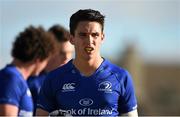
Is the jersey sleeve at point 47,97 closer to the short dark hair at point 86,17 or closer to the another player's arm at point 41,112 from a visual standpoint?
the another player's arm at point 41,112

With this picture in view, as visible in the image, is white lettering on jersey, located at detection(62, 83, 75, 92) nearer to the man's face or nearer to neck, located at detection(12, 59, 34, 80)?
the man's face

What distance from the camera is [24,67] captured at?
27.9 ft

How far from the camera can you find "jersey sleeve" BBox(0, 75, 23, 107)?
26.0 feet

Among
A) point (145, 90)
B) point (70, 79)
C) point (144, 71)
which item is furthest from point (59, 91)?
point (144, 71)

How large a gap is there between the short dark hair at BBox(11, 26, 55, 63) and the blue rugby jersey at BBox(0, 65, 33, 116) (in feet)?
1.05

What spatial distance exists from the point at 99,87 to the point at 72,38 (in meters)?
0.49

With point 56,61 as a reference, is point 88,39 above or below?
above

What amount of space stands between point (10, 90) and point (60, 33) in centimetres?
229

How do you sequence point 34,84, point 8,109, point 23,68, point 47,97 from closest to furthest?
1. point 47,97
2. point 8,109
3. point 23,68
4. point 34,84

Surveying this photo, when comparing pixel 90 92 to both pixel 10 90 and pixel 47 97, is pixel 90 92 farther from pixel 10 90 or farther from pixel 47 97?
pixel 10 90

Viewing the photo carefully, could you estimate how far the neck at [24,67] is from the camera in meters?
8.41

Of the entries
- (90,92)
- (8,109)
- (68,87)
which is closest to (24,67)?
(8,109)

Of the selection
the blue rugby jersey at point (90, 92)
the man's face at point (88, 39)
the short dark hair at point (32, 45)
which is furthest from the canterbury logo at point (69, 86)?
the short dark hair at point (32, 45)

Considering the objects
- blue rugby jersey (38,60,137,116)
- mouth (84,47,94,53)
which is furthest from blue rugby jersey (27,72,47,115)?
mouth (84,47,94,53)
